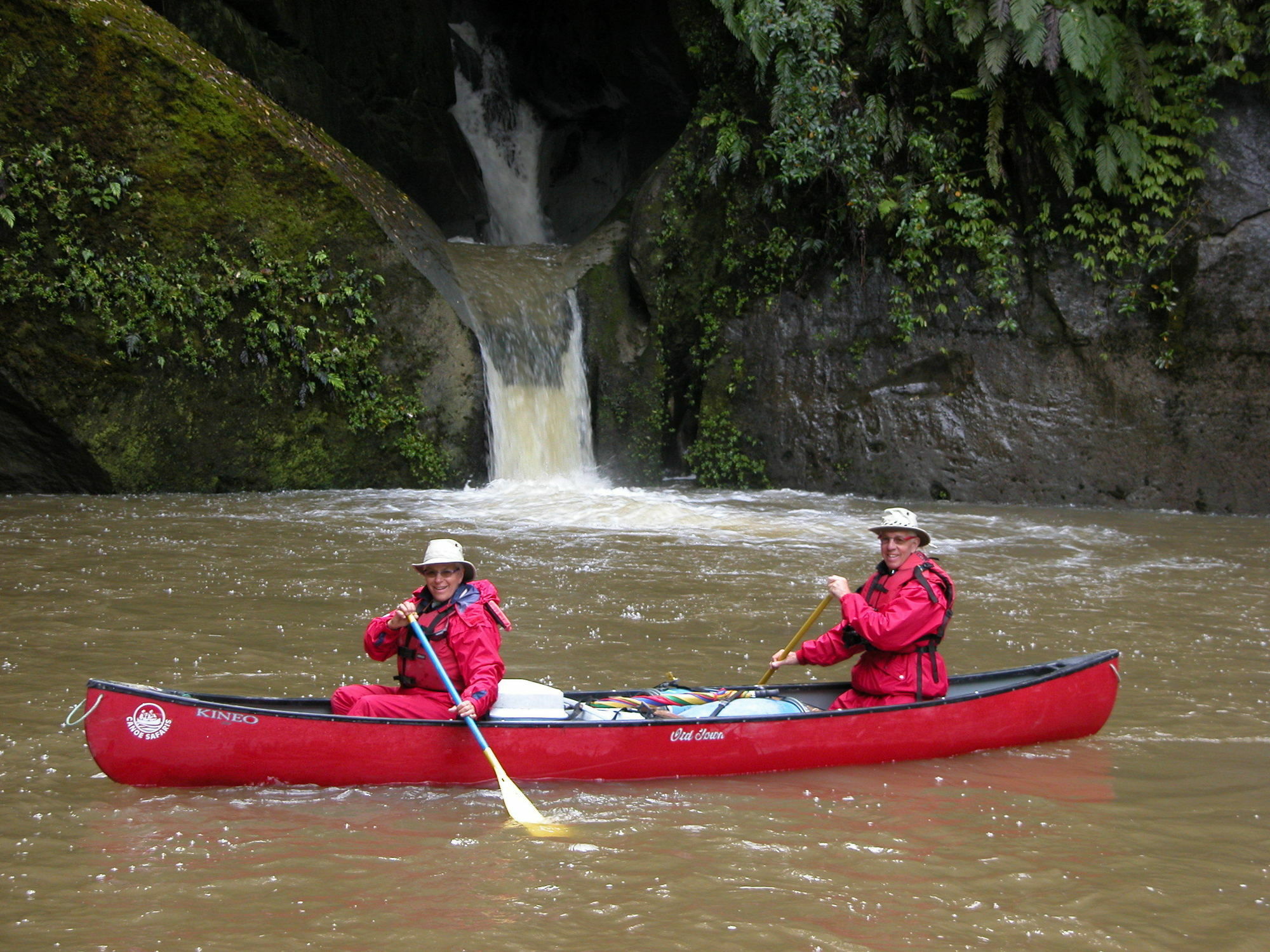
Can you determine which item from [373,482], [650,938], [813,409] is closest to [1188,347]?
[813,409]

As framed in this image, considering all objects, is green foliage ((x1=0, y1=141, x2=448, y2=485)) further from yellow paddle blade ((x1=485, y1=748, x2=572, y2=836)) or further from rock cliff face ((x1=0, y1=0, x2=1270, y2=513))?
yellow paddle blade ((x1=485, y1=748, x2=572, y2=836))

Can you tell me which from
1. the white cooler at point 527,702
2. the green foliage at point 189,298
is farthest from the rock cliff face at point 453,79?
the white cooler at point 527,702

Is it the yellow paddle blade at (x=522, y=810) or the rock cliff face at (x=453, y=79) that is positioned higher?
the rock cliff face at (x=453, y=79)

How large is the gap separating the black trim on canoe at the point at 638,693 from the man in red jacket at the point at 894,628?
0.15 metres

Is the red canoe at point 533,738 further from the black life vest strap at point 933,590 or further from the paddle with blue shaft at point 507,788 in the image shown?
the black life vest strap at point 933,590

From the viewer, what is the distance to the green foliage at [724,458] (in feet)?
48.5

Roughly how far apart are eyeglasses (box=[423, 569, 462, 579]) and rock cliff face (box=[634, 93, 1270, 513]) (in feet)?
32.1

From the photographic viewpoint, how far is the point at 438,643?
494 centimetres

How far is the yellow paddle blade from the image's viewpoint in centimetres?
421

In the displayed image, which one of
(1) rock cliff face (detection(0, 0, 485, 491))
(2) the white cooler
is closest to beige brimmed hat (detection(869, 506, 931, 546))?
(2) the white cooler

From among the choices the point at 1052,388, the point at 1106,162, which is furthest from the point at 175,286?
the point at 1106,162

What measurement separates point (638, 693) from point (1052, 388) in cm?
979

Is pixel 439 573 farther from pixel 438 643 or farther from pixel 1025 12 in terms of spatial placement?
pixel 1025 12

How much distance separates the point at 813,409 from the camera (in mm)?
14406
